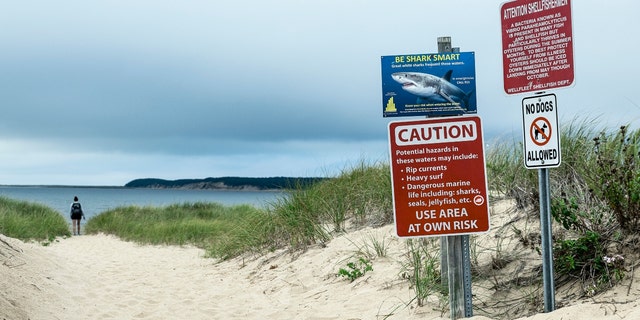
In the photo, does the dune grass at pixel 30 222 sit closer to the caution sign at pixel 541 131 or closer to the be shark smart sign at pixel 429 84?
the be shark smart sign at pixel 429 84

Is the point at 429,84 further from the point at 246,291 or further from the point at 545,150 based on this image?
the point at 246,291

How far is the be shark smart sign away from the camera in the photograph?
230 inches

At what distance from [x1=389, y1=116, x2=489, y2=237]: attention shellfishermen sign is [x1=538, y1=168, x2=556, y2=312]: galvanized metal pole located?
1.43 ft

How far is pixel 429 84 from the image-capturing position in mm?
5832

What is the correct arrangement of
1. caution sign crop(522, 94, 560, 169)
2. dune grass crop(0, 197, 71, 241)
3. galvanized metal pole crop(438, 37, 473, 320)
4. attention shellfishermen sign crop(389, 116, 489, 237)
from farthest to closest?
dune grass crop(0, 197, 71, 241) < galvanized metal pole crop(438, 37, 473, 320) < attention shellfishermen sign crop(389, 116, 489, 237) < caution sign crop(522, 94, 560, 169)

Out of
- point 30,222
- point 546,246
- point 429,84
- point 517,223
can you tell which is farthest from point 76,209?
point 546,246

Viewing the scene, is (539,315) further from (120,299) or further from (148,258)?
(148,258)

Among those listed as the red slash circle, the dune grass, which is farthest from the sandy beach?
the dune grass

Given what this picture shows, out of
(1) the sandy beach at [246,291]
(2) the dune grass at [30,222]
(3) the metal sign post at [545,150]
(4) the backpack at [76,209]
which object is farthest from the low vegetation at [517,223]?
(4) the backpack at [76,209]

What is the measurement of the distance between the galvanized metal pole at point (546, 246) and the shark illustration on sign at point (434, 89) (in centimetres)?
116

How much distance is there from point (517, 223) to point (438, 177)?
236 centimetres

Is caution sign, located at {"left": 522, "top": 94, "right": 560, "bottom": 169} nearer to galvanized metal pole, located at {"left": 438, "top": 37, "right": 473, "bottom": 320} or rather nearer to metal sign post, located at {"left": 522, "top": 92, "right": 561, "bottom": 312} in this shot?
metal sign post, located at {"left": 522, "top": 92, "right": 561, "bottom": 312}

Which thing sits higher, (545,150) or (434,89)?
(434,89)

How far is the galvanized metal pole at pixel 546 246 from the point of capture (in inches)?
193
